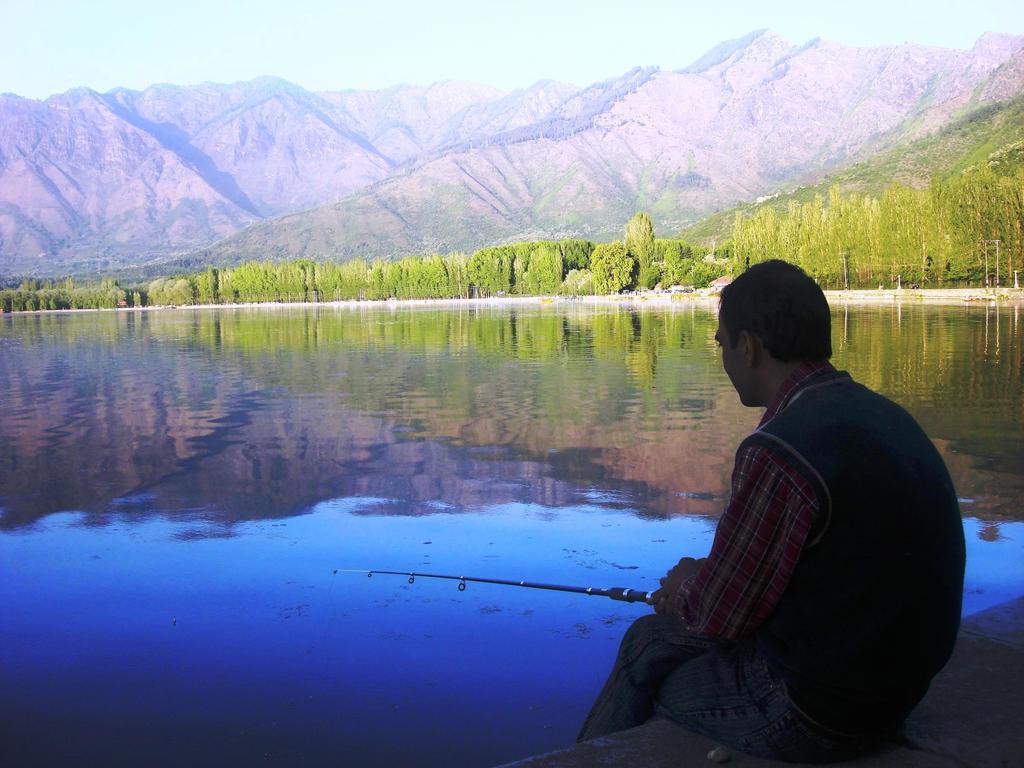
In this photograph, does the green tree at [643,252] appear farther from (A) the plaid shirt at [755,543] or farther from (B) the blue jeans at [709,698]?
(A) the plaid shirt at [755,543]

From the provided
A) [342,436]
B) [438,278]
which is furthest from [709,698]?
[438,278]

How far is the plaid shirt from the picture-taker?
236 centimetres

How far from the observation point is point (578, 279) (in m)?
128

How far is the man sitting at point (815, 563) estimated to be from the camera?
2.36 m

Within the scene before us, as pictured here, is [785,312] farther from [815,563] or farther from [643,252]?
[643,252]

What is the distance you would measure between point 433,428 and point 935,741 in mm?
10438

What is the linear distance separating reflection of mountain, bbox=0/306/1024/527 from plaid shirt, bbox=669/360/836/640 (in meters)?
5.62

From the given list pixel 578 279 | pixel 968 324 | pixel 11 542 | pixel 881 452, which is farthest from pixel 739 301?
pixel 578 279

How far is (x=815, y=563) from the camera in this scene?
2406 millimetres

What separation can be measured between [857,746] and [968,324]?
3306cm

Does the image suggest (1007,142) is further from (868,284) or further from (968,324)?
(968,324)

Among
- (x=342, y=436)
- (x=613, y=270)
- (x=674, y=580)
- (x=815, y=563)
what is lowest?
(x=342, y=436)

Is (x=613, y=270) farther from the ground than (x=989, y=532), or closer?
farther from the ground

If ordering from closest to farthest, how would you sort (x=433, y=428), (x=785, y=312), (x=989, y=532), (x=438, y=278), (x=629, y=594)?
Answer: (x=785, y=312)
(x=629, y=594)
(x=989, y=532)
(x=433, y=428)
(x=438, y=278)
